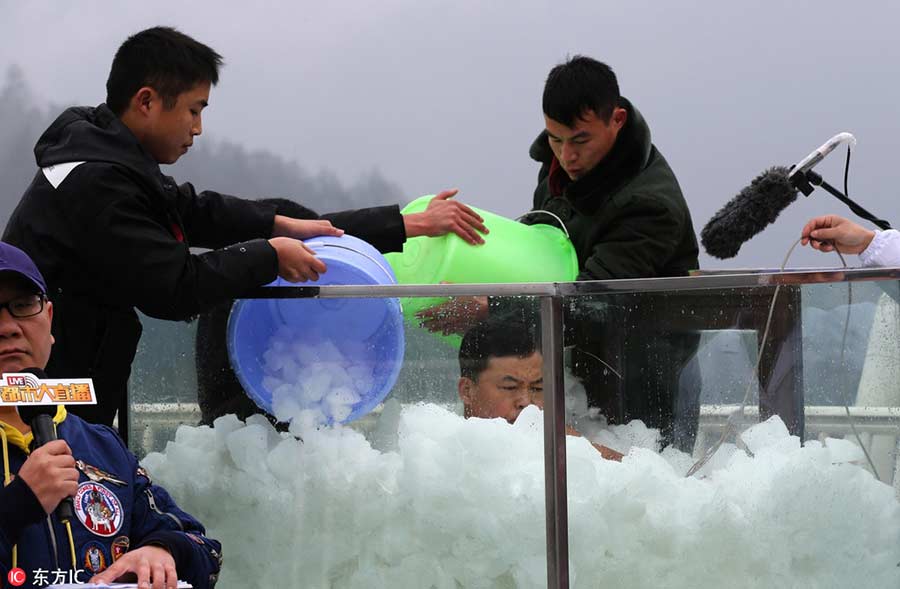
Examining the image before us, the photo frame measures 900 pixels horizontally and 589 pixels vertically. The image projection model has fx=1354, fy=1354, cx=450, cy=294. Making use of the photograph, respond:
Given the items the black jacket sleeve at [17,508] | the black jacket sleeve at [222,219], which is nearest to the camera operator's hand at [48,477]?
the black jacket sleeve at [17,508]

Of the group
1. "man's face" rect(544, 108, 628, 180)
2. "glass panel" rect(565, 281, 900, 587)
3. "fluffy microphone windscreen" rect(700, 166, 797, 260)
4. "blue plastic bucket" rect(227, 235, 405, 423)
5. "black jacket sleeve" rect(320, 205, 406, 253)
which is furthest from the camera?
"man's face" rect(544, 108, 628, 180)

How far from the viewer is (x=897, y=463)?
197cm

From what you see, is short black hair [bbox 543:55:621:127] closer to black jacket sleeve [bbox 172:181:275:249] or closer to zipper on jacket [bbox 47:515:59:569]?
black jacket sleeve [bbox 172:181:275:249]

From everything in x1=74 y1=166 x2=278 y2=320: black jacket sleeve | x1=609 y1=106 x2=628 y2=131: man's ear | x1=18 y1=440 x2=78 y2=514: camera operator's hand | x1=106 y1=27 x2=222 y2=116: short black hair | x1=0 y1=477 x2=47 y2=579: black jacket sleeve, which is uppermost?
x1=106 y1=27 x2=222 y2=116: short black hair

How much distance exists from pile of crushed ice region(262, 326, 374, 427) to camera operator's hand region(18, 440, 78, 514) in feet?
2.23

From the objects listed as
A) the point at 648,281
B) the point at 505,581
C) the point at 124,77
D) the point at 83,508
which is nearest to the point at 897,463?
the point at 648,281

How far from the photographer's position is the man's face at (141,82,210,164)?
218 centimetres

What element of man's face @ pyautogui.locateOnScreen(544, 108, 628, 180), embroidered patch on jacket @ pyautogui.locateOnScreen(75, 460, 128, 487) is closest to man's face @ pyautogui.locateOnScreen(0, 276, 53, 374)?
embroidered patch on jacket @ pyautogui.locateOnScreen(75, 460, 128, 487)

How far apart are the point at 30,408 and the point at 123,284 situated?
380 mm

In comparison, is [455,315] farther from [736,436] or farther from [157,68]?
[157,68]

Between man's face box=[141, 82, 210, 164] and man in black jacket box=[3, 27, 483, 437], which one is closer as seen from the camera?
man in black jacket box=[3, 27, 483, 437]

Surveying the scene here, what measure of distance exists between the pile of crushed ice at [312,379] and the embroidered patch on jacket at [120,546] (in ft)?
1.69

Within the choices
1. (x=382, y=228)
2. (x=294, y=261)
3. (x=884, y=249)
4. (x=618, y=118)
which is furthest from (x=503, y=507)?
(x=618, y=118)

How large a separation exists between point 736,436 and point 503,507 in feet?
1.19
